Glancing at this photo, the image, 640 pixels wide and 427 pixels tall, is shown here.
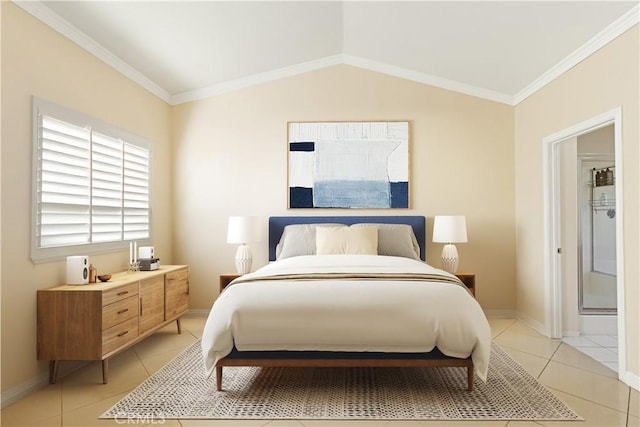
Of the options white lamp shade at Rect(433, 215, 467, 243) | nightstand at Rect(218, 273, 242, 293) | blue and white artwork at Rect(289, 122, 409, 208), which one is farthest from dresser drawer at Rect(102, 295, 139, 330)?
white lamp shade at Rect(433, 215, 467, 243)

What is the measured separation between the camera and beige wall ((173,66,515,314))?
17.0ft

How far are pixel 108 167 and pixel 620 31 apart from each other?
13.8 ft

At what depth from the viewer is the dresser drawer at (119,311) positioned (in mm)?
3082

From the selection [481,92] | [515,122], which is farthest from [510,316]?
[481,92]

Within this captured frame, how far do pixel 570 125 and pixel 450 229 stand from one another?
1.48 meters

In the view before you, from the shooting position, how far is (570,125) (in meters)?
3.88

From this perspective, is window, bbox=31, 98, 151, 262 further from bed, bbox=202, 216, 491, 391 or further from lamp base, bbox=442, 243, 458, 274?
lamp base, bbox=442, 243, 458, 274

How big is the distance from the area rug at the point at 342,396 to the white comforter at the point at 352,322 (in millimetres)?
236

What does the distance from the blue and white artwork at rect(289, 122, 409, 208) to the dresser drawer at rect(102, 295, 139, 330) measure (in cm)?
223

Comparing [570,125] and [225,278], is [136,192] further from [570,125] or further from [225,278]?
[570,125]

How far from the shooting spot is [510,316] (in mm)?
5148

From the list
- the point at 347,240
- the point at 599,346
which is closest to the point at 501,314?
the point at 599,346

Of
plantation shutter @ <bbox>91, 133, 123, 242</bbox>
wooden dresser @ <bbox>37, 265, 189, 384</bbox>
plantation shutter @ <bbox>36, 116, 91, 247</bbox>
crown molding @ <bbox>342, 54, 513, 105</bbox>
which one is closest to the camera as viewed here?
wooden dresser @ <bbox>37, 265, 189, 384</bbox>

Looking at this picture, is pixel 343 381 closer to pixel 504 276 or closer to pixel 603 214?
pixel 504 276
